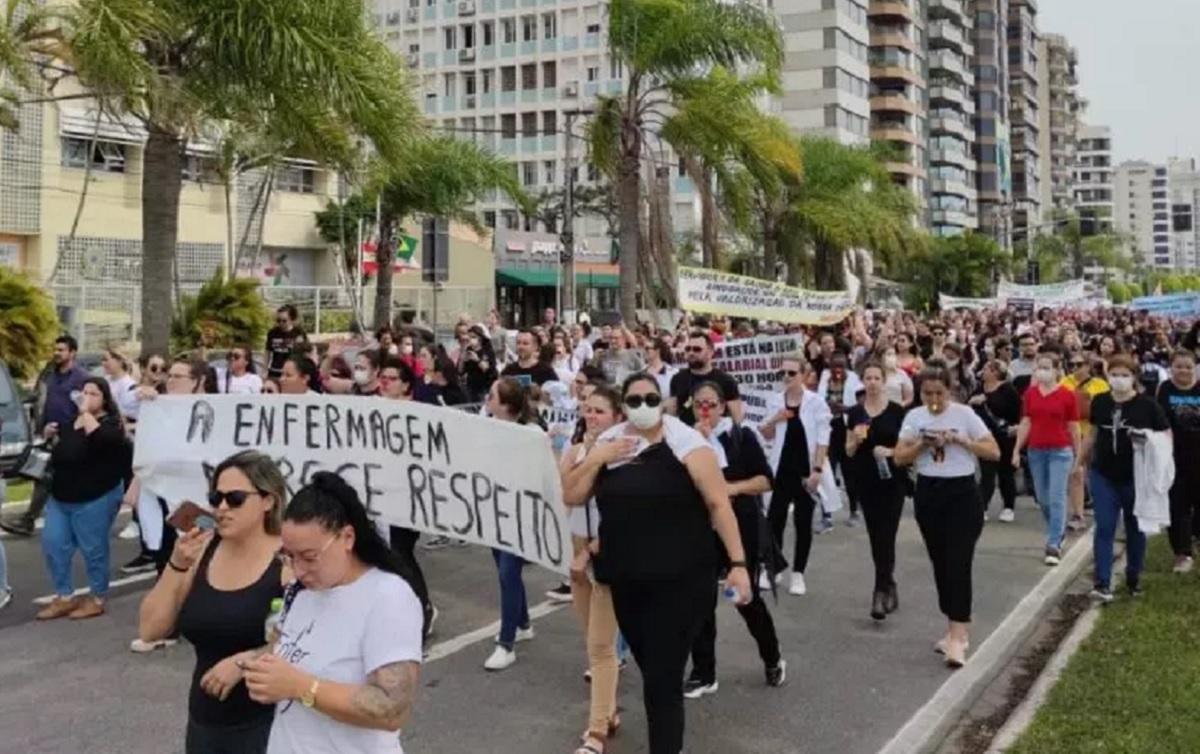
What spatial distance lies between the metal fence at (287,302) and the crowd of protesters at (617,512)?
8.92 m

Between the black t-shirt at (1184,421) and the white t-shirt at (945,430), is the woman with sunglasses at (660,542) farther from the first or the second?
the black t-shirt at (1184,421)

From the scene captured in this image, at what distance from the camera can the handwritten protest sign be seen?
1655 centimetres

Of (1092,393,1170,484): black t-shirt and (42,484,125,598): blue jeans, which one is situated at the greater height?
(1092,393,1170,484): black t-shirt

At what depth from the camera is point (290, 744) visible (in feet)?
10.1

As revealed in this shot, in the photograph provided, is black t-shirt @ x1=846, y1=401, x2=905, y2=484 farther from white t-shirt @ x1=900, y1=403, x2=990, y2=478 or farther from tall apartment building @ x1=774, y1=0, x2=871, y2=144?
tall apartment building @ x1=774, y1=0, x2=871, y2=144

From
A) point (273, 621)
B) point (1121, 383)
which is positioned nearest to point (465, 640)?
point (273, 621)

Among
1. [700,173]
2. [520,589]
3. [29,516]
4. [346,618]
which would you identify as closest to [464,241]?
[700,173]

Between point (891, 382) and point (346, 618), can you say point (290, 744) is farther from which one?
point (891, 382)

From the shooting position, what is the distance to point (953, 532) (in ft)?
23.0

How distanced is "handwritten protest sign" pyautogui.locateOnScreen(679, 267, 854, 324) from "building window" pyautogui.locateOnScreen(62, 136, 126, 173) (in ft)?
73.3

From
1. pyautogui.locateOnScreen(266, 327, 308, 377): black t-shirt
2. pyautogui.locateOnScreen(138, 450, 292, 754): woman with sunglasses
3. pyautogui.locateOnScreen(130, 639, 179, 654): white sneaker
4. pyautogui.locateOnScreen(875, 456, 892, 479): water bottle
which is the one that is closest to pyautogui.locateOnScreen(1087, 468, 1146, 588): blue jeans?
pyautogui.locateOnScreen(875, 456, 892, 479): water bottle

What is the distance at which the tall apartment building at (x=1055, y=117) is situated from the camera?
5787 inches

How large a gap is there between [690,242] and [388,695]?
191ft

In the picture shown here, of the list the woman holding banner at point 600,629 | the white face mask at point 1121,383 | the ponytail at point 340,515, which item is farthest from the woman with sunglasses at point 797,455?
the ponytail at point 340,515
